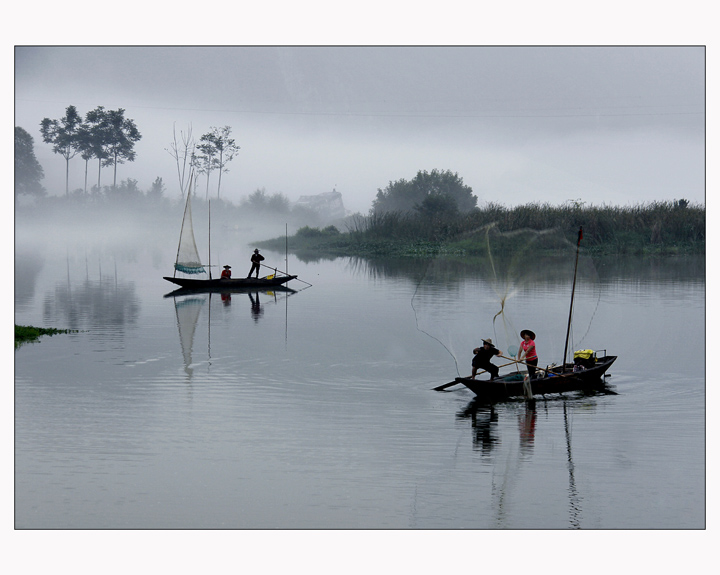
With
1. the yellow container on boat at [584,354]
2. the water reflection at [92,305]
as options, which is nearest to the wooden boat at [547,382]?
the yellow container on boat at [584,354]

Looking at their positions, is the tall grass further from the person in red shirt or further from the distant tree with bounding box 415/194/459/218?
the person in red shirt

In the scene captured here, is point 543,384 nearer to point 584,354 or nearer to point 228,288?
point 584,354

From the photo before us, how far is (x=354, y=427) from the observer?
17.1 metres

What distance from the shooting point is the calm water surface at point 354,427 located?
42.3 ft

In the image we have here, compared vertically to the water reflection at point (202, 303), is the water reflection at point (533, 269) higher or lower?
higher

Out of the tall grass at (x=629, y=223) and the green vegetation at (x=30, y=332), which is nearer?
the green vegetation at (x=30, y=332)

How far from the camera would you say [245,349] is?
26.2 metres

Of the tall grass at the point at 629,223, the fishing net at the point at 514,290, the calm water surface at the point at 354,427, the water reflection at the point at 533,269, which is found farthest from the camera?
the tall grass at the point at 629,223

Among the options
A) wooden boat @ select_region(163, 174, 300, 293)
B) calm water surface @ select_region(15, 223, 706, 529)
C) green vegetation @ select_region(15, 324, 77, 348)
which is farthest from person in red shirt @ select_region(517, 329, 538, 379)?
wooden boat @ select_region(163, 174, 300, 293)

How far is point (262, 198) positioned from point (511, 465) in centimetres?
14062

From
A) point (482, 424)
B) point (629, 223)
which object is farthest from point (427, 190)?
point (482, 424)

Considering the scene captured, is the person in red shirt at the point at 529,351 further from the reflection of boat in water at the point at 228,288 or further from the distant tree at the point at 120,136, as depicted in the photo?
the distant tree at the point at 120,136

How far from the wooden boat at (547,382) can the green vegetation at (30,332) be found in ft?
44.5

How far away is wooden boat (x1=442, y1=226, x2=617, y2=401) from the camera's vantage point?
61.9ft
